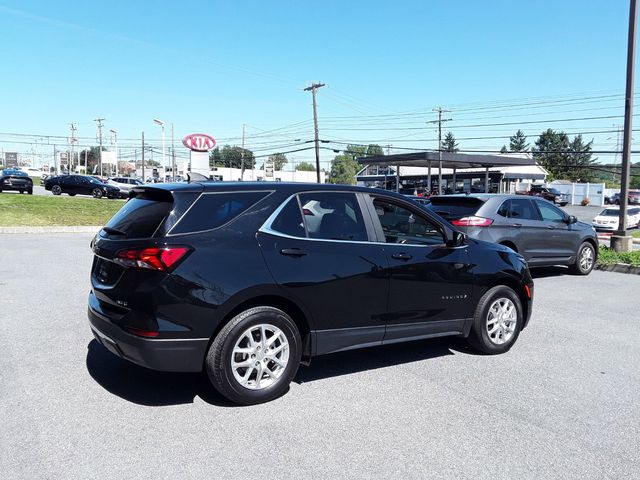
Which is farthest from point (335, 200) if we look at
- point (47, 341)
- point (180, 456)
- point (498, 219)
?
point (498, 219)

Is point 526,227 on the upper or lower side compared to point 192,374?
upper

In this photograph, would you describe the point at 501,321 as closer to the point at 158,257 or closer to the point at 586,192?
the point at 158,257

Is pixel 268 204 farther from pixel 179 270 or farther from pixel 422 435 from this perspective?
pixel 422 435

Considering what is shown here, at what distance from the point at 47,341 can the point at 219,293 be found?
2829 millimetres

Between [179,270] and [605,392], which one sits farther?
[605,392]

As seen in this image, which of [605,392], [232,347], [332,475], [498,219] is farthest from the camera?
[498,219]

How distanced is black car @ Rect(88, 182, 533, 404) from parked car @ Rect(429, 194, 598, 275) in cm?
448

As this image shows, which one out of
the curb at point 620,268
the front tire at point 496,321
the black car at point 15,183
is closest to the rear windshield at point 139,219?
the front tire at point 496,321

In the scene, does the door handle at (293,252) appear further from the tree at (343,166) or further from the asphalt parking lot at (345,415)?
the tree at (343,166)

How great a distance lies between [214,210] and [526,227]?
7.59 m

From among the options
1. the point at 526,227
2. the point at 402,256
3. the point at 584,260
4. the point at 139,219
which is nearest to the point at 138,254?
the point at 139,219

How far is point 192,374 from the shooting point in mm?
4836

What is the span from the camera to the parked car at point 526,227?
948cm

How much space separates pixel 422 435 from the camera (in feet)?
12.0
